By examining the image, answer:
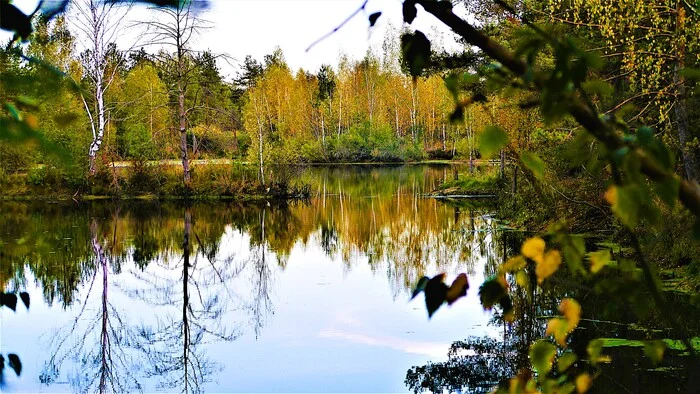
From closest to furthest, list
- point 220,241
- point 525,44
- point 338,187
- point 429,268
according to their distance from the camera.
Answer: point 525,44 → point 429,268 → point 220,241 → point 338,187

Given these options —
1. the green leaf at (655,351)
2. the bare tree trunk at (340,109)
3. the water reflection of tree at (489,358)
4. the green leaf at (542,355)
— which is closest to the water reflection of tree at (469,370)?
the water reflection of tree at (489,358)

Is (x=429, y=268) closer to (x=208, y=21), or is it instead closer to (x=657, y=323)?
(x=657, y=323)

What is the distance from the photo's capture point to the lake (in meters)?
6.66

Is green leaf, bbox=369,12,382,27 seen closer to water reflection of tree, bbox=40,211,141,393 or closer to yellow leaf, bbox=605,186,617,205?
yellow leaf, bbox=605,186,617,205

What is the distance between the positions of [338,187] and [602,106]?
19.4 m

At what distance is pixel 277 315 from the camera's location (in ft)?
29.7

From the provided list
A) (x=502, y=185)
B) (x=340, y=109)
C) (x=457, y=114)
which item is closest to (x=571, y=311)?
(x=457, y=114)

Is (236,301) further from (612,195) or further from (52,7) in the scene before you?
(612,195)

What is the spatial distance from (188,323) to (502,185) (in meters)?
14.8

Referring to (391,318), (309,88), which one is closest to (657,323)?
(391,318)

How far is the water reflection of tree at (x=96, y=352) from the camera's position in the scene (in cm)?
684

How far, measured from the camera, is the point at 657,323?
729cm

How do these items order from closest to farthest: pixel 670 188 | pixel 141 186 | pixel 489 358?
1. pixel 670 188
2. pixel 489 358
3. pixel 141 186

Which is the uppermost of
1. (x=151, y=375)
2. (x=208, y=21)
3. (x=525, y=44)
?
(x=208, y=21)
